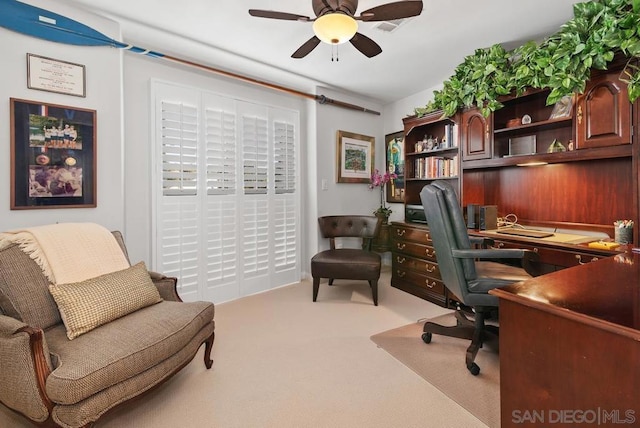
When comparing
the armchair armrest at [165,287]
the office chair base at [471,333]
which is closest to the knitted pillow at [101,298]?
the armchair armrest at [165,287]

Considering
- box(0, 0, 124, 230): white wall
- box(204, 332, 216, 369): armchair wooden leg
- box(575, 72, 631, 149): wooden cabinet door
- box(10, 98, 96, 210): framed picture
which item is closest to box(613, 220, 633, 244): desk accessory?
box(575, 72, 631, 149): wooden cabinet door

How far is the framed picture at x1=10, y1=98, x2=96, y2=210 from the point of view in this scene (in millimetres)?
2035

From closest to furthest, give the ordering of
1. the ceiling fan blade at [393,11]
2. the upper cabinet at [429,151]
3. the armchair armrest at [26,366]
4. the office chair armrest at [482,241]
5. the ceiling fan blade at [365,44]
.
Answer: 1. the armchair armrest at [26,366]
2. the ceiling fan blade at [393,11]
3. the ceiling fan blade at [365,44]
4. the office chair armrest at [482,241]
5. the upper cabinet at [429,151]

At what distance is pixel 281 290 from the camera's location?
3666 mm

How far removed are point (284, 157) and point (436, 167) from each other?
178 centimetres

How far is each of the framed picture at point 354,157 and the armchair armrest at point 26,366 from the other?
130 inches

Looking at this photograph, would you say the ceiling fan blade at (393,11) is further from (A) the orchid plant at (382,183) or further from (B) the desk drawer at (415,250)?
(A) the orchid plant at (382,183)

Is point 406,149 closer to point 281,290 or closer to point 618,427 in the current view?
point 281,290

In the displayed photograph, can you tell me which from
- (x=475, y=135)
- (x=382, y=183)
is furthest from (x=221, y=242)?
(x=475, y=135)

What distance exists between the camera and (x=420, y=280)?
10.9 feet

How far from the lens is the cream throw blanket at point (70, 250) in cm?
169

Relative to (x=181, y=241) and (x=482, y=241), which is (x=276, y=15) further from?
(x=482, y=241)

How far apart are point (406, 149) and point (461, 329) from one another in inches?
88.7

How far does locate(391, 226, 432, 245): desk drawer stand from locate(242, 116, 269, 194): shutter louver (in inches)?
63.1
